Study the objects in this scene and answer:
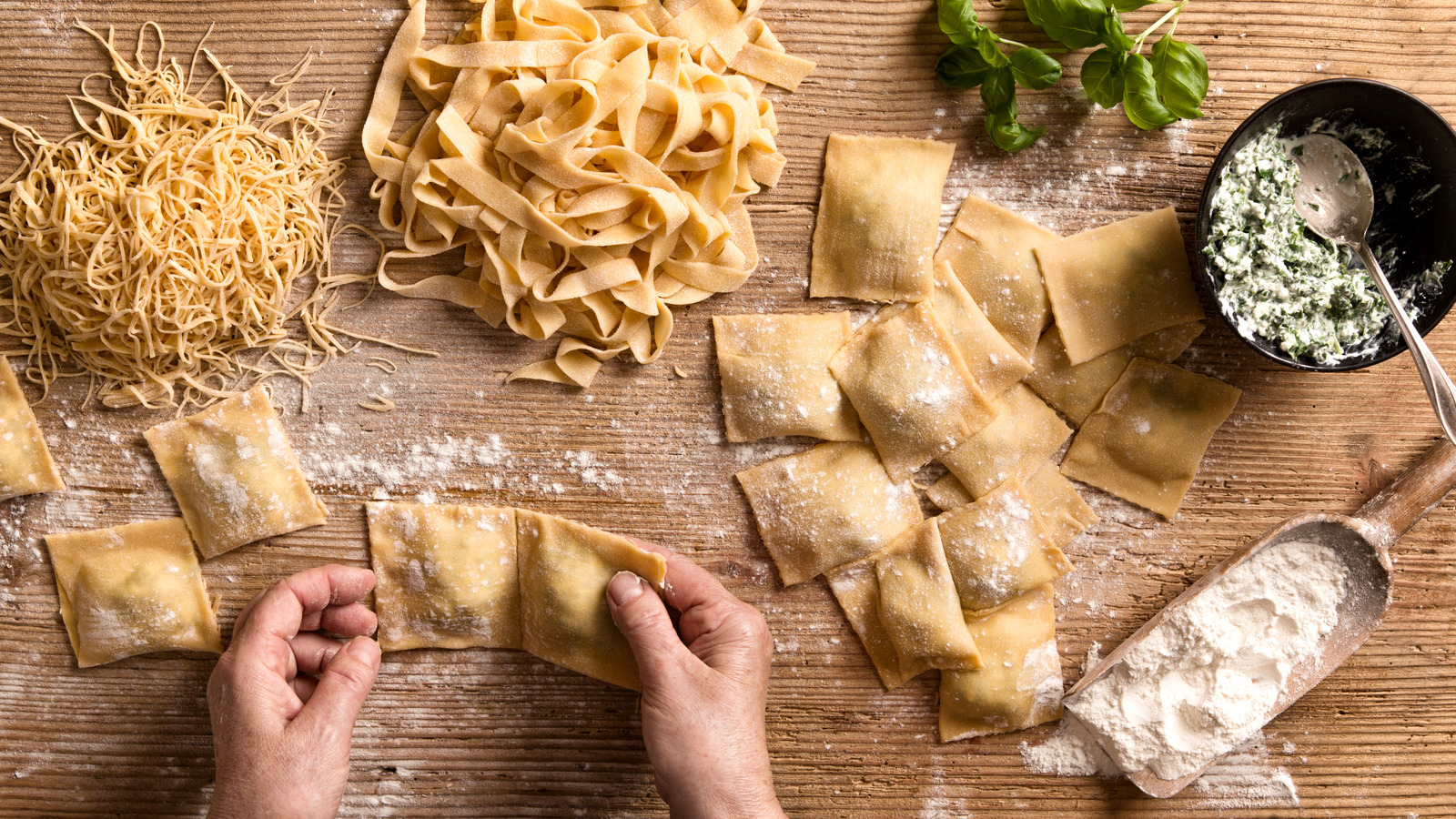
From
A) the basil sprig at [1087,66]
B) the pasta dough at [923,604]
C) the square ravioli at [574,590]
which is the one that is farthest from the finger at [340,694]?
the basil sprig at [1087,66]

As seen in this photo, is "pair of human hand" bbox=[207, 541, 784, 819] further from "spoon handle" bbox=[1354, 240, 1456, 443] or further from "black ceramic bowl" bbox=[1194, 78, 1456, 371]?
"spoon handle" bbox=[1354, 240, 1456, 443]

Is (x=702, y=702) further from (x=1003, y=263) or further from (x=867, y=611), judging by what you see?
(x=1003, y=263)

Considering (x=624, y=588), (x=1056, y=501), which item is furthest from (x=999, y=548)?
(x=624, y=588)

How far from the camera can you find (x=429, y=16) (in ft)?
5.79

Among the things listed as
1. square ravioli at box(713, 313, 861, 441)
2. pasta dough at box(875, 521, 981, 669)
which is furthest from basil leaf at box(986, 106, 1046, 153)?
pasta dough at box(875, 521, 981, 669)

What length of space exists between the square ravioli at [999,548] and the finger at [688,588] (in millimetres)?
530

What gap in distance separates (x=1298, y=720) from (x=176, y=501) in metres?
2.70

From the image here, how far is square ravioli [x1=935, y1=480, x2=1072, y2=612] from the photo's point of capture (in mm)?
1775

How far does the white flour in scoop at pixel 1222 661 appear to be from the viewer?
171 centimetres

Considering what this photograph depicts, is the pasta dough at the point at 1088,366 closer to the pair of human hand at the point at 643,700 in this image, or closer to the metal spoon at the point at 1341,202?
the metal spoon at the point at 1341,202

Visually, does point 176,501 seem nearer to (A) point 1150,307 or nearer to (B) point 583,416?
(B) point 583,416

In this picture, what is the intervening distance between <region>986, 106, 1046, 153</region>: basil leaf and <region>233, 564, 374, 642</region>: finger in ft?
5.61

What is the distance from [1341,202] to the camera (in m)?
1.64

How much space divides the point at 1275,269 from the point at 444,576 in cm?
188
